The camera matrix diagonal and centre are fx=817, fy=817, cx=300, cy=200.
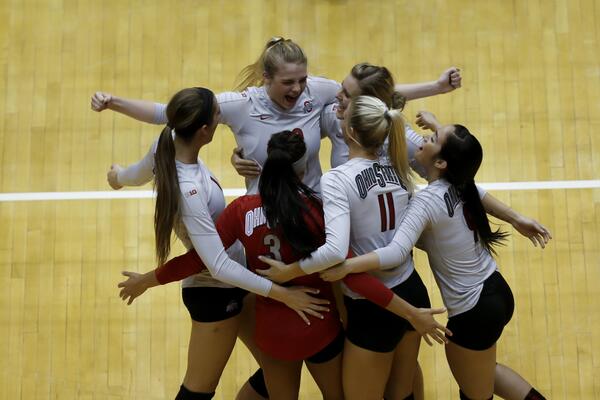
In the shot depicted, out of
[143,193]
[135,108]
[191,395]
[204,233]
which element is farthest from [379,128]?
[143,193]

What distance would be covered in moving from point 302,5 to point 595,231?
2.30m

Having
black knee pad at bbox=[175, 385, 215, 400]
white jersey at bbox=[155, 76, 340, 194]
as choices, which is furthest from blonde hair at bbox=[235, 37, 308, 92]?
black knee pad at bbox=[175, 385, 215, 400]

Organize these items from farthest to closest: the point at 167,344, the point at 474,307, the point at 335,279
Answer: the point at 167,344, the point at 474,307, the point at 335,279

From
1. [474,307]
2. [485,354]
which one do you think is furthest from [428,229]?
[485,354]

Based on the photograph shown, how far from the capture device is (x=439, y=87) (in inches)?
143

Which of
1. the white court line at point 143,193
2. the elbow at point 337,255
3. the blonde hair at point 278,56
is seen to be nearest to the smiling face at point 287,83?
the blonde hair at point 278,56

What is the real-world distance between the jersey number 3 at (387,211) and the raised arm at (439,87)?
750mm

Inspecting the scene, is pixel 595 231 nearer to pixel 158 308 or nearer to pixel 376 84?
pixel 376 84

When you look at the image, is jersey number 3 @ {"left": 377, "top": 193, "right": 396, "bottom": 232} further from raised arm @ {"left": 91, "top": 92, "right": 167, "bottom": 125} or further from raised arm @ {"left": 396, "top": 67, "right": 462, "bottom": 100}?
raised arm @ {"left": 91, "top": 92, "right": 167, "bottom": 125}

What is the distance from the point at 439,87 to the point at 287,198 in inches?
41.8

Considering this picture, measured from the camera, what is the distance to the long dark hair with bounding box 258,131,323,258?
2.96 metres

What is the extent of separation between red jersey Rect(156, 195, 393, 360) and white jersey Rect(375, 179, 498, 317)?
21 centimetres

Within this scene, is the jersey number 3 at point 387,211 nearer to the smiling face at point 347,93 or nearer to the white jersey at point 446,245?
the white jersey at point 446,245

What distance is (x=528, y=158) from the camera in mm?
4922
